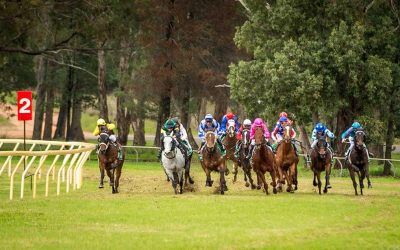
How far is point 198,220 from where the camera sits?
63.0ft

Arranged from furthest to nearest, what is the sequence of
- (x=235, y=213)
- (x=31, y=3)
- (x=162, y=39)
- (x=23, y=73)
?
(x=23, y=73) → (x=162, y=39) → (x=31, y=3) → (x=235, y=213)

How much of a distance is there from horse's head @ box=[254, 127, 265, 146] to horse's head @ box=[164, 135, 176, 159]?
2.17 meters

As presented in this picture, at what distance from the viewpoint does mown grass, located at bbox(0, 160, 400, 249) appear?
16.0 m

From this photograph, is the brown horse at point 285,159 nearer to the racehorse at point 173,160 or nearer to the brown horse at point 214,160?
the brown horse at point 214,160

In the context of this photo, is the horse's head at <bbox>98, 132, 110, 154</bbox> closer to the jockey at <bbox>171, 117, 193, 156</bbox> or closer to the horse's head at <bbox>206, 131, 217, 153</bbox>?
the jockey at <bbox>171, 117, 193, 156</bbox>

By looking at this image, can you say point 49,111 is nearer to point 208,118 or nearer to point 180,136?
point 180,136

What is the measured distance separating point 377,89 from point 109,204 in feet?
81.4

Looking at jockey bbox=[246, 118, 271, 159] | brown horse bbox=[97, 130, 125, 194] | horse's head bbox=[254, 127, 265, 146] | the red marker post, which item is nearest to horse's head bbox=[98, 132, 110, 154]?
brown horse bbox=[97, 130, 125, 194]

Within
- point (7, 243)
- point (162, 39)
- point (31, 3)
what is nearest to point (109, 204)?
point (7, 243)

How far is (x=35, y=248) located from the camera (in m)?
15.1

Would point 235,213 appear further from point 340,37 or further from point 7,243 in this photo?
point 340,37

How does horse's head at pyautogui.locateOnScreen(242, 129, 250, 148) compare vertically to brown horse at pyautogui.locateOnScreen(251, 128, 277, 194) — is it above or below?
above

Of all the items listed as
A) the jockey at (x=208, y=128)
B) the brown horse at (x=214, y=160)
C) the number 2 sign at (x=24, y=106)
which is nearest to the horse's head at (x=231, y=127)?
the jockey at (x=208, y=128)

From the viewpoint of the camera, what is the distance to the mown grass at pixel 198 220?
52.6 ft
